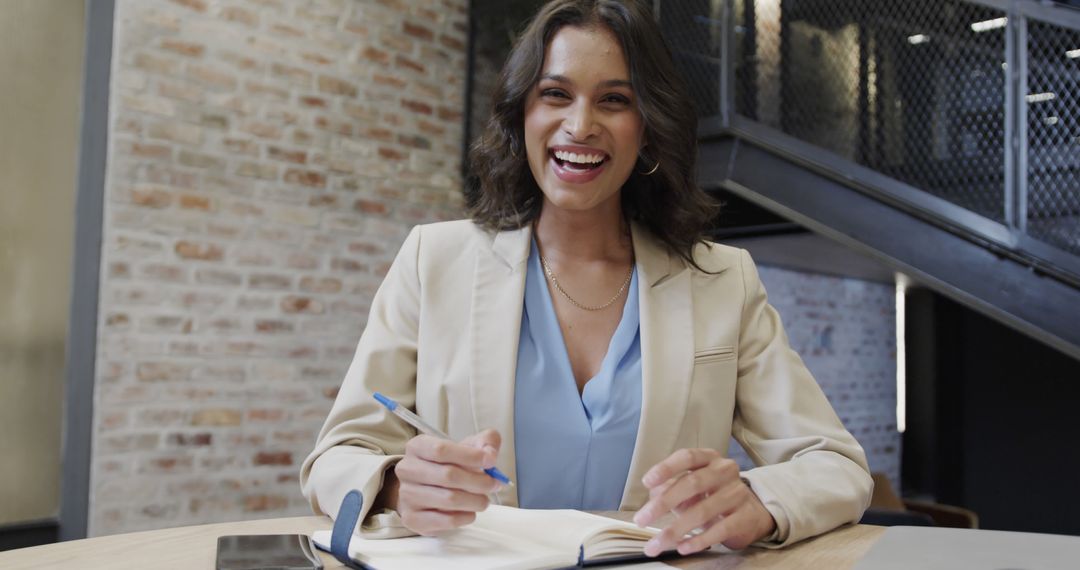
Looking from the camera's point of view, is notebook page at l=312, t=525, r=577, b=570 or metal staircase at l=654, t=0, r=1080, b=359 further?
metal staircase at l=654, t=0, r=1080, b=359

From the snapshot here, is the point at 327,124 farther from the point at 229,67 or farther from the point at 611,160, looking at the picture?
the point at 611,160

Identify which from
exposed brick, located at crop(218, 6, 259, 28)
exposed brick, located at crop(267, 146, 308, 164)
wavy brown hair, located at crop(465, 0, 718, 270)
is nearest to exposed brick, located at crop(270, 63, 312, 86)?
exposed brick, located at crop(218, 6, 259, 28)

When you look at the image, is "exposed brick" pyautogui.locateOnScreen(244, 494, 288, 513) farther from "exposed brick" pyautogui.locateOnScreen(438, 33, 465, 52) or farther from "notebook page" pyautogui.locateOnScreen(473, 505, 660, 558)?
"notebook page" pyautogui.locateOnScreen(473, 505, 660, 558)

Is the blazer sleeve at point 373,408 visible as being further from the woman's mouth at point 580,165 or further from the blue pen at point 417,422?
the woman's mouth at point 580,165

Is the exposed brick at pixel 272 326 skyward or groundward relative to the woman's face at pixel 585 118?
groundward

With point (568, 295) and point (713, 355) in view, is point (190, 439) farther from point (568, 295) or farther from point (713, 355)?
point (713, 355)

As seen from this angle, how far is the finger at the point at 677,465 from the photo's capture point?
1076 mm

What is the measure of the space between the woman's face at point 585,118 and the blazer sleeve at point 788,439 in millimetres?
312

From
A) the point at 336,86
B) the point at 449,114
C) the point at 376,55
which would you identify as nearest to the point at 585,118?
the point at 336,86

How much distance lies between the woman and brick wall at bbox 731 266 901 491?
509 centimetres

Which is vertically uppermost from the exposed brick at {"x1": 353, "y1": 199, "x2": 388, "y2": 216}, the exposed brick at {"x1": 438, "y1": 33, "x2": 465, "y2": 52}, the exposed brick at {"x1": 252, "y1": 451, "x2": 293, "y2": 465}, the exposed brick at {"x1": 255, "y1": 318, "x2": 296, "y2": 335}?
the exposed brick at {"x1": 438, "y1": 33, "x2": 465, "y2": 52}

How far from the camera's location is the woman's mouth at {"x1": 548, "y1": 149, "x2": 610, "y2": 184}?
1588mm

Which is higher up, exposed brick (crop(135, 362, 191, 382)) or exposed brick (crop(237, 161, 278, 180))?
exposed brick (crop(237, 161, 278, 180))

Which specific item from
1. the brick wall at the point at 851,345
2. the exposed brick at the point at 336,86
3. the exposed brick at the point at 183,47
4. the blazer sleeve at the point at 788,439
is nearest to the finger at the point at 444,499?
the blazer sleeve at the point at 788,439
